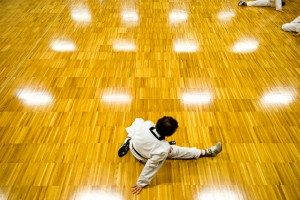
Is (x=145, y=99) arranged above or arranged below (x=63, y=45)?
below

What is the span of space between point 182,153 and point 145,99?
0.86 metres

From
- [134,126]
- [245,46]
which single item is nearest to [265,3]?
[245,46]

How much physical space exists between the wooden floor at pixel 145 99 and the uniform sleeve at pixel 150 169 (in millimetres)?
90

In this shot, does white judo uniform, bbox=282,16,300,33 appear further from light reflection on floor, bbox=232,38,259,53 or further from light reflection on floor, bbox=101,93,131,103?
light reflection on floor, bbox=101,93,131,103

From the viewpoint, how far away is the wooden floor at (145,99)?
1.89 metres

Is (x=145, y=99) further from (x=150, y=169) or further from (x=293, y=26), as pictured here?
(x=293, y=26)

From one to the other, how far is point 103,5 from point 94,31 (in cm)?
119

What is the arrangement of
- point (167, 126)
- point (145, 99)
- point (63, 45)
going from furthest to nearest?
point (63, 45) → point (145, 99) → point (167, 126)

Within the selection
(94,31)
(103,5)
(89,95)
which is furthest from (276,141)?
→ (103,5)

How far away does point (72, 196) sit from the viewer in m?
1.79

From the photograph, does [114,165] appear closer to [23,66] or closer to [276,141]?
[276,141]

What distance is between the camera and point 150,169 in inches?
69.5

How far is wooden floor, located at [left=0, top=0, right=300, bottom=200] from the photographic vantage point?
189cm

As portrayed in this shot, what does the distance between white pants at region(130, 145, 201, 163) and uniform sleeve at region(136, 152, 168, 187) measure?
173 mm
